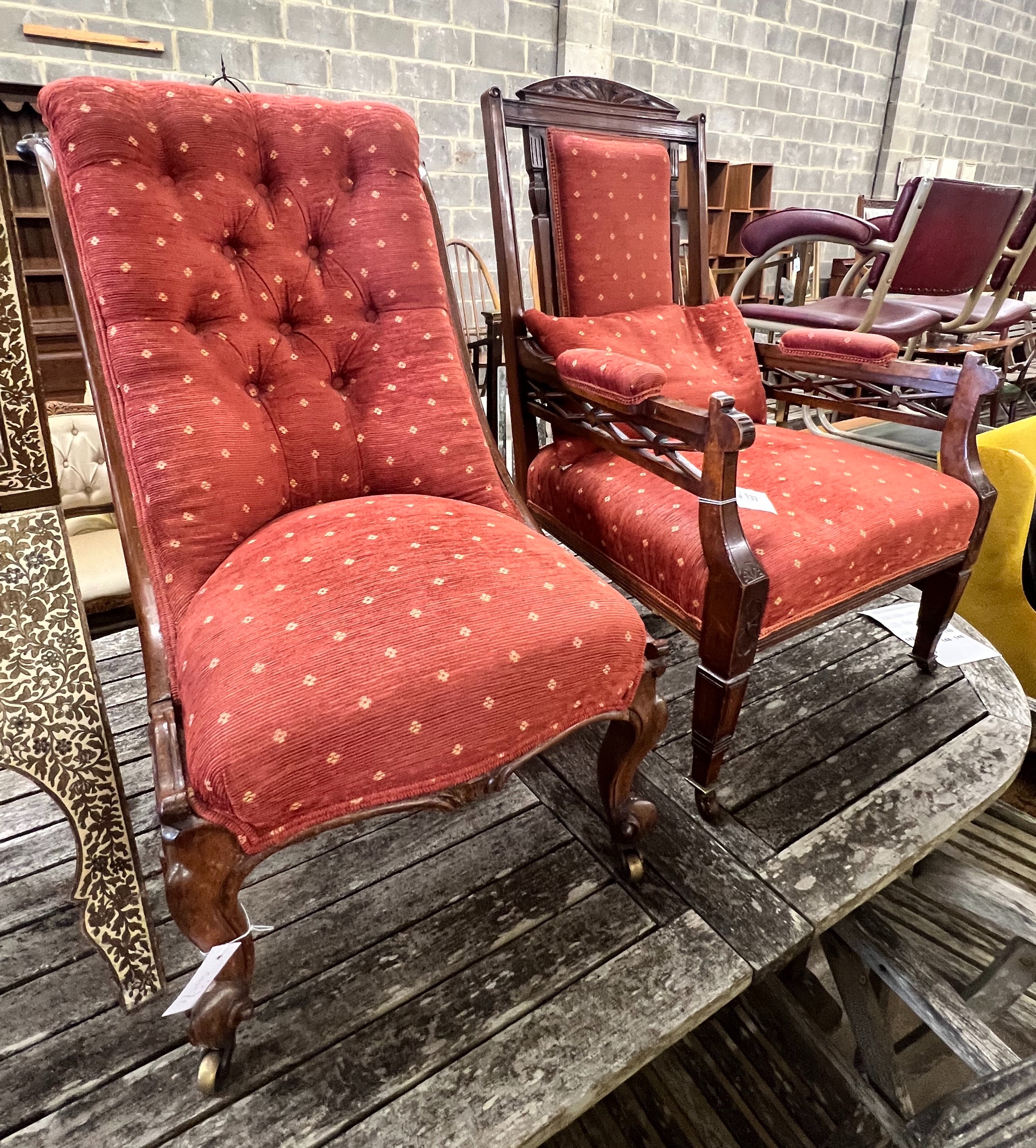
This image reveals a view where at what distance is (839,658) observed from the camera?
5.24 ft

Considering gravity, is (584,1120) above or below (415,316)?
below

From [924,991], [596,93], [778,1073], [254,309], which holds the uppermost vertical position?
[596,93]

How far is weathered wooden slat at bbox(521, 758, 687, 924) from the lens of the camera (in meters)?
1.03

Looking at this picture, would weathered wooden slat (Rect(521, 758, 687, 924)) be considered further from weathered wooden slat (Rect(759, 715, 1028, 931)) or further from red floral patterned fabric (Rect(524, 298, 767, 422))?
red floral patterned fabric (Rect(524, 298, 767, 422))

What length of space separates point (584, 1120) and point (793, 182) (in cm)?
634

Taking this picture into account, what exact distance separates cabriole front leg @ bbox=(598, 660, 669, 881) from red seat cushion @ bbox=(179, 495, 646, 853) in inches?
1.6

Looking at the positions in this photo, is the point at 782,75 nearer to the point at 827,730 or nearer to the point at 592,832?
the point at 827,730

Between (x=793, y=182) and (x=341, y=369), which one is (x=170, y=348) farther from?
(x=793, y=182)

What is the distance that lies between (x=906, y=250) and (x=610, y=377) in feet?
6.29

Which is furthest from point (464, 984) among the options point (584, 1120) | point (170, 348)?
point (170, 348)

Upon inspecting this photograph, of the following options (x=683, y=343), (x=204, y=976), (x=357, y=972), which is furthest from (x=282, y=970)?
(x=683, y=343)

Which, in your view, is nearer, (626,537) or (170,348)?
(170,348)

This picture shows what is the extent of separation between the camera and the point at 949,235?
8.28 ft

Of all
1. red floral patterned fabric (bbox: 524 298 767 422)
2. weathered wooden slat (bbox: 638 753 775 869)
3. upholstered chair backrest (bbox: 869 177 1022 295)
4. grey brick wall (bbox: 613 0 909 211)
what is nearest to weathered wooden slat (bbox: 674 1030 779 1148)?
weathered wooden slat (bbox: 638 753 775 869)
